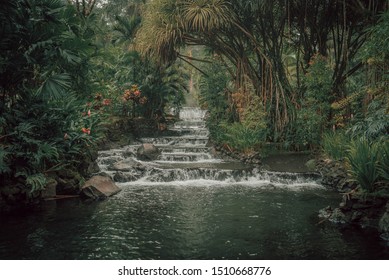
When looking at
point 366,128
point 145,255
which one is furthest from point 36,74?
point 366,128

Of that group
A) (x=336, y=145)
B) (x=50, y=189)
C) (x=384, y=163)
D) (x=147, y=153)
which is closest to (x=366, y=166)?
(x=384, y=163)

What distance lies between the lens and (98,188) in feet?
31.2

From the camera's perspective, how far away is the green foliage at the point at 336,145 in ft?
34.9

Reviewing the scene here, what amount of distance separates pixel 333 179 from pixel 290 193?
1445 millimetres

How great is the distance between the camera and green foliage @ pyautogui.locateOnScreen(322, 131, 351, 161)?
1062 centimetres

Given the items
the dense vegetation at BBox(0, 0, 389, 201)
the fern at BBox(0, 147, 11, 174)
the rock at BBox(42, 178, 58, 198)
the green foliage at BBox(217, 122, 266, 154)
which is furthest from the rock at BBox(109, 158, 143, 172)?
the fern at BBox(0, 147, 11, 174)

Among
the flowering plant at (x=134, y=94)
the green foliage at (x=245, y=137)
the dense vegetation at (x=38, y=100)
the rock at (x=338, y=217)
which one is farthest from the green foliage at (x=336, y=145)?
the flowering plant at (x=134, y=94)

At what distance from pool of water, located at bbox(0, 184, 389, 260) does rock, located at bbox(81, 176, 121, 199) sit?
0.91 feet

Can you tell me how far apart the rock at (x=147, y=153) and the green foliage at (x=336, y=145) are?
6388 mm

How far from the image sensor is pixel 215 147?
15688 millimetres

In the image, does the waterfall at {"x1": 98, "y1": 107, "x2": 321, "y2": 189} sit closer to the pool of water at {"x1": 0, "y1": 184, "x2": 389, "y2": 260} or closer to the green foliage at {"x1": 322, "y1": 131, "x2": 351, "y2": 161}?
the green foliage at {"x1": 322, "y1": 131, "x2": 351, "y2": 161}

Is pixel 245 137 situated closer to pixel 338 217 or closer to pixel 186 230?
pixel 338 217

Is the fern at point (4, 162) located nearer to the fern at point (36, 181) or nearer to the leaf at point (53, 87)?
the fern at point (36, 181)
